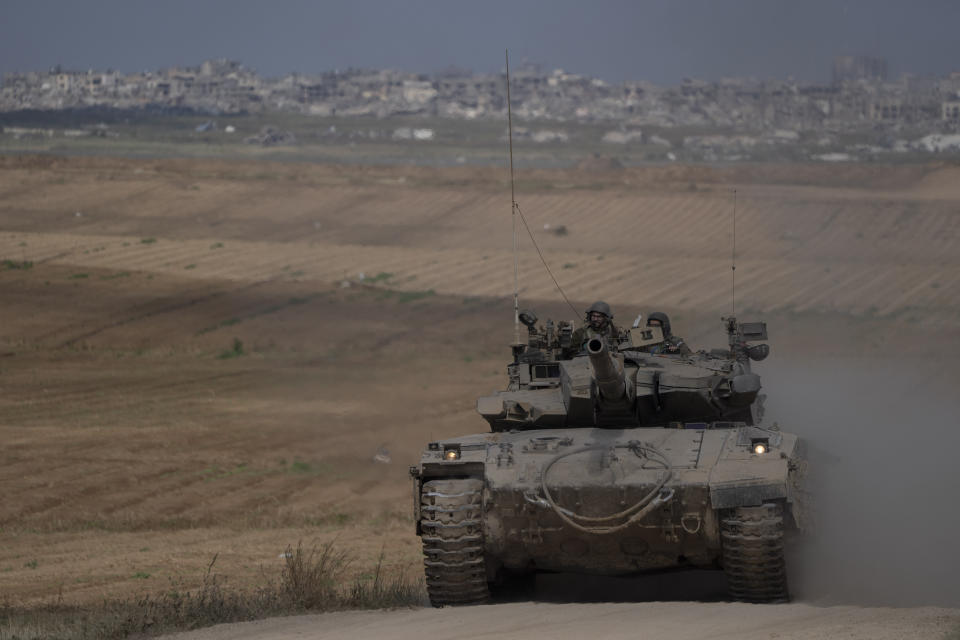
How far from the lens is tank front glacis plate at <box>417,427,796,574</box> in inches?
496

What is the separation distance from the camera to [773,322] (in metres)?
36.6

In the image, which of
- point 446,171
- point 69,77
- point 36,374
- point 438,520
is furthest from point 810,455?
point 69,77

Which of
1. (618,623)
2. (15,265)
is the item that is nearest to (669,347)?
(618,623)

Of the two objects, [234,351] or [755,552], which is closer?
[755,552]

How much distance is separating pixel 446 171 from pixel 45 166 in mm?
17331

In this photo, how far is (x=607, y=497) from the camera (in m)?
12.7

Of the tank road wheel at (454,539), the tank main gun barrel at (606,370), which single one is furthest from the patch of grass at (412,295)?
the tank road wheel at (454,539)

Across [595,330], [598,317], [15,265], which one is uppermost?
[15,265]

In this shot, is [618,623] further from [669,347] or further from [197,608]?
[669,347]

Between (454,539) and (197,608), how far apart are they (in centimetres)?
223

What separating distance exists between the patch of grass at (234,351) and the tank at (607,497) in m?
20.4

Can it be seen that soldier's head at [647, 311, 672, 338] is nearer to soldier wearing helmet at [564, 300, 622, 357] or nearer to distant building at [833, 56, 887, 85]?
soldier wearing helmet at [564, 300, 622, 357]

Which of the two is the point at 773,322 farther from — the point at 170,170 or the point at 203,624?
the point at 170,170

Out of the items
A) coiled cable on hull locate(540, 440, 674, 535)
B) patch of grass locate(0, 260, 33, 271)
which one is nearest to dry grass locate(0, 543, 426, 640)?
coiled cable on hull locate(540, 440, 674, 535)
